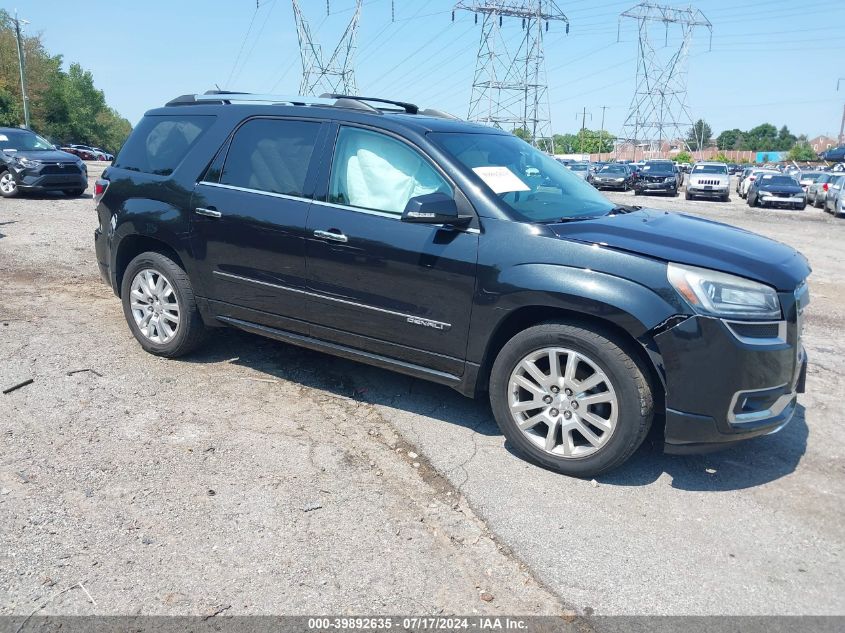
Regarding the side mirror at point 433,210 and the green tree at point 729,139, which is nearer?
the side mirror at point 433,210

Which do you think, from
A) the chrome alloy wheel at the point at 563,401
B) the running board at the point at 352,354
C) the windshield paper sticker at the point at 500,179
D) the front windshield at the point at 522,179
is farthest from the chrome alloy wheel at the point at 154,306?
the chrome alloy wheel at the point at 563,401

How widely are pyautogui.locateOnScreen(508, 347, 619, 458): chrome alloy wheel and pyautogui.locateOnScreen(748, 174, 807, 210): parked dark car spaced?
26.2 meters

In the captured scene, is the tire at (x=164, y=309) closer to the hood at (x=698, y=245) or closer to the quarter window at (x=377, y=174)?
the quarter window at (x=377, y=174)

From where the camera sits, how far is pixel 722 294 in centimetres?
345

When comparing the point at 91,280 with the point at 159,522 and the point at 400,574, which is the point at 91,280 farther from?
the point at 400,574

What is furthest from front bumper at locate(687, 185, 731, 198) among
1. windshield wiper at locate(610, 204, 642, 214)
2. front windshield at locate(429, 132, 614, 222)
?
front windshield at locate(429, 132, 614, 222)

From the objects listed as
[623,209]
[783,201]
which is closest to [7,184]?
[623,209]

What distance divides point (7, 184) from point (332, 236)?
15.2 meters

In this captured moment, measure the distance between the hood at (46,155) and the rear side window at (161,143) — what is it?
12.5 m

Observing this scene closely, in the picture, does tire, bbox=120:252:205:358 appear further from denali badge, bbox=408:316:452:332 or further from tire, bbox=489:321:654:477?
tire, bbox=489:321:654:477

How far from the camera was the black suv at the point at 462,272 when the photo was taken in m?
3.50

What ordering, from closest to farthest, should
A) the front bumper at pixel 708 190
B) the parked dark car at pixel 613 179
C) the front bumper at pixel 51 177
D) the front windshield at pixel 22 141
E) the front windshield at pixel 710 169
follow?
the front bumper at pixel 51 177 → the front windshield at pixel 22 141 → the front bumper at pixel 708 190 → the front windshield at pixel 710 169 → the parked dark car at pixel 613 179

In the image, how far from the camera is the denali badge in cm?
406

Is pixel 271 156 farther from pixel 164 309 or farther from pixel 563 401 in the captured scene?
pixel 563 401
